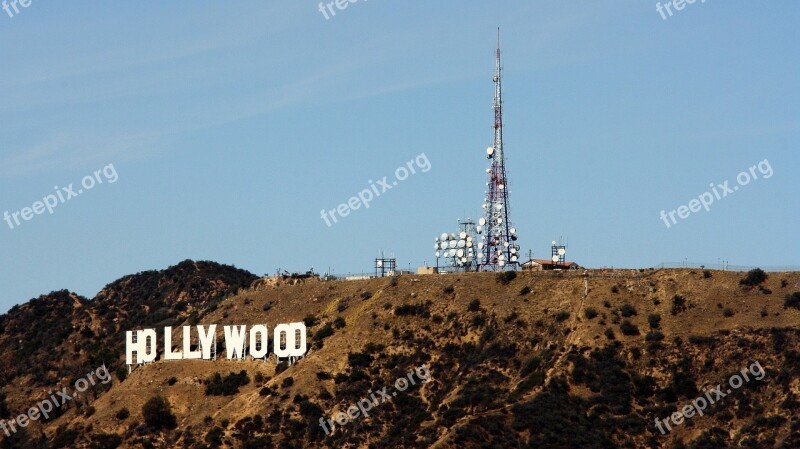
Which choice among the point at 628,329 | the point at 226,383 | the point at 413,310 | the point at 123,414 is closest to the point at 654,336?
the point at 628,329

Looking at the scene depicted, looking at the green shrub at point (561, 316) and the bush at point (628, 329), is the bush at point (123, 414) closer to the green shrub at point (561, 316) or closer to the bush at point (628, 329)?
the green shrub at point (561, 316)

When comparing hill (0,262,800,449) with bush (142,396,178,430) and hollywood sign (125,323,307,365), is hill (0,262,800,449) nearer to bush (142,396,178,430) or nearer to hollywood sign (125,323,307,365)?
bush (142,396,178,430)

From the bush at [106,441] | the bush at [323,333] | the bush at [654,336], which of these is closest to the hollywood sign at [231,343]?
the bush at [323,333]

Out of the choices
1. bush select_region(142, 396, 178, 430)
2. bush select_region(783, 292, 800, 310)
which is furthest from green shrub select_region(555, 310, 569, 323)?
bush select_region(142, 396, 178, 430)

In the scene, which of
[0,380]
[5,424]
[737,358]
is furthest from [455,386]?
[0,380]

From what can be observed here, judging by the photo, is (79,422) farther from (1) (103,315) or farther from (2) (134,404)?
(1) (103,315)
